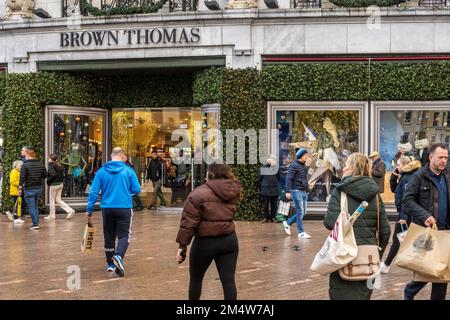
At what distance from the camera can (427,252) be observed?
6844 mm

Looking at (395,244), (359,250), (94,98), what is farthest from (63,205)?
(359,250)

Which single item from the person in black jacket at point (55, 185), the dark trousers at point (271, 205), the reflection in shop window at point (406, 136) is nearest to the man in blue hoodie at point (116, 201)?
the dark trousers at point (271, 205)

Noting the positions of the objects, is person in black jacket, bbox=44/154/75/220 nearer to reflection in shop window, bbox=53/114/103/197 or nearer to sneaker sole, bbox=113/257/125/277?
reflection in shop window, bbox=53/114/103/197

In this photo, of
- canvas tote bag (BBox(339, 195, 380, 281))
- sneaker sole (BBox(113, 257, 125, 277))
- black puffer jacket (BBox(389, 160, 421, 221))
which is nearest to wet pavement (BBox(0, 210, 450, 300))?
sneaker sole (BBox(113, 257, 125, 277))

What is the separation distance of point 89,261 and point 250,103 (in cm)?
780

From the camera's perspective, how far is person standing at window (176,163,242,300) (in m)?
6.96

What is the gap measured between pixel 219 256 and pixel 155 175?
46.1 ft

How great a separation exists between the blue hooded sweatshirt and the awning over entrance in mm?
8715

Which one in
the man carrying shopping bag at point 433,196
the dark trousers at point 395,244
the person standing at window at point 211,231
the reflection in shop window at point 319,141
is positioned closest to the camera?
the person standing at window at point 211,231

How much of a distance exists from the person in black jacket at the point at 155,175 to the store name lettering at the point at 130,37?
3827 millimetres

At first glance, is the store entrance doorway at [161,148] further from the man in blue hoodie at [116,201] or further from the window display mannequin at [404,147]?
the man in blue hoodie at [116,201]

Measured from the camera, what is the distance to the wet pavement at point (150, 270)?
29.4ft

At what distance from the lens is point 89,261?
11.5 m

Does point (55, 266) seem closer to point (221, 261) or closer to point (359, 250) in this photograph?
point (221, 261)
